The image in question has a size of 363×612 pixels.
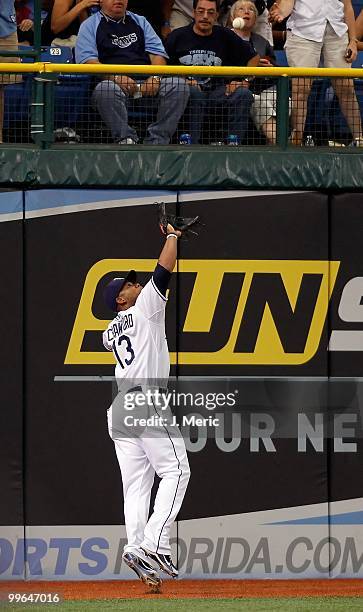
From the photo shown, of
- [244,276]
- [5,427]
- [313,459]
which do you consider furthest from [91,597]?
[244,276]

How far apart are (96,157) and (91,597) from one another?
3.35 metres

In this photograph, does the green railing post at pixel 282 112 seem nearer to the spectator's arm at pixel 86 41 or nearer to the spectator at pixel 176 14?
the spectator's arm at pixel 86 41

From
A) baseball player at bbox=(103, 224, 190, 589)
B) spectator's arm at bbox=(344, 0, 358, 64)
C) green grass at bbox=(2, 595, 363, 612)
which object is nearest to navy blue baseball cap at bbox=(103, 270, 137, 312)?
baseball player at bbox=(103, 224, 190, 589)

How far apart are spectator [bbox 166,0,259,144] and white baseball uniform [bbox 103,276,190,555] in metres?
1.82

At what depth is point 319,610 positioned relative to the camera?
8117 mm

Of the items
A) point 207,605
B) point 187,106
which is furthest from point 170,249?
point 207,605

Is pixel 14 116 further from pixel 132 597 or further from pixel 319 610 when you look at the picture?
pixel 319 610

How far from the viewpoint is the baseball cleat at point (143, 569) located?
845 cm

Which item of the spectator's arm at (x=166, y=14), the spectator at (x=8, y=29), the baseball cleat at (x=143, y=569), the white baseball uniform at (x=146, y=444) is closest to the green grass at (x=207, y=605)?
the baseball cleat at (x=143, y=569)

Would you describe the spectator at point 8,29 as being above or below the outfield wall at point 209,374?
above

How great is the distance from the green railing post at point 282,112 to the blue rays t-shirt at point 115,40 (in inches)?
49.0

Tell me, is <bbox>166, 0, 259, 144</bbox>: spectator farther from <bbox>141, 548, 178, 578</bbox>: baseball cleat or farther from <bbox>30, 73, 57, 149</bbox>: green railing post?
<bbox>141, 548, 178, 578</bbox>: baseball cleat

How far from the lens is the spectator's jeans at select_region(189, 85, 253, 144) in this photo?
9500mm

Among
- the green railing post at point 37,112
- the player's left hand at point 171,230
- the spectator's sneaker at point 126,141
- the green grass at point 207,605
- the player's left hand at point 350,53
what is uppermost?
the player's left hand at point 350,53
